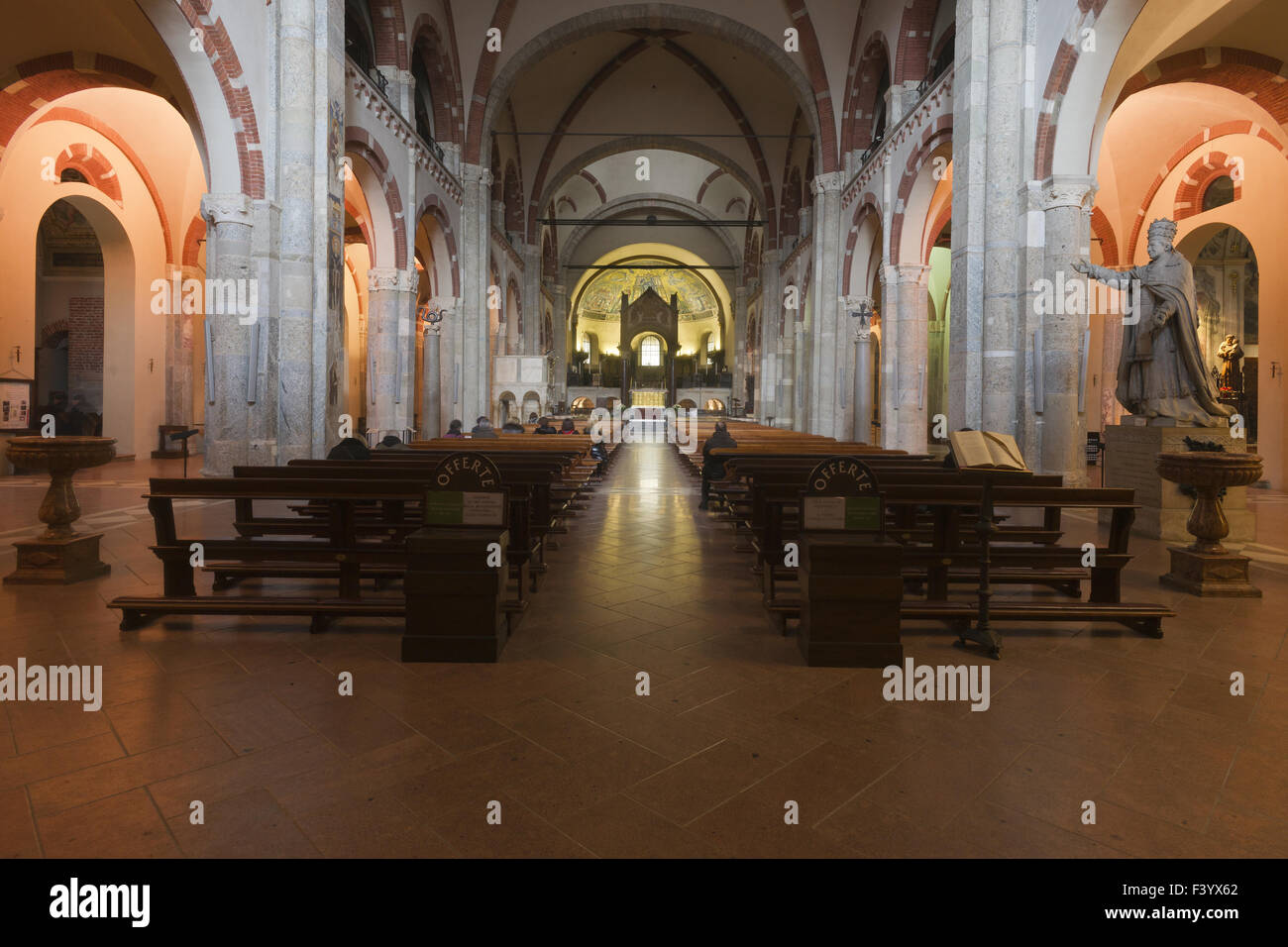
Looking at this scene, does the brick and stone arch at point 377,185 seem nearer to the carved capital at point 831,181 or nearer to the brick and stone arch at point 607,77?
the brick and stone arch at point 607,77

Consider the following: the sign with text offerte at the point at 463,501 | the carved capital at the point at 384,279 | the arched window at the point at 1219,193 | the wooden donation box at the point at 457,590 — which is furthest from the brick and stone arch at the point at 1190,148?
the carved capital at the point at 384,279

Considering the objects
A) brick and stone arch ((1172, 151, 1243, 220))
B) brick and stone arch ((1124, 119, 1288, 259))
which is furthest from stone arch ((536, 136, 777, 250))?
brick and stone arch ((1172, 151, 1243, 220))

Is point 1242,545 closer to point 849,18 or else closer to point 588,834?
point 588,834

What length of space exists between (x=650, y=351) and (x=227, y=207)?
36.0 meters

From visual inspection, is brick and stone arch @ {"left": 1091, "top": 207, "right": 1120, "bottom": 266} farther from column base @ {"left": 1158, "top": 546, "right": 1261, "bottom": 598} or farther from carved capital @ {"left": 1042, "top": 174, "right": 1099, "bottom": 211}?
column base @ {"left": 1158, "top": 546, "right": 1261, "bottom": 598}

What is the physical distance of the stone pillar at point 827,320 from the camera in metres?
15.1

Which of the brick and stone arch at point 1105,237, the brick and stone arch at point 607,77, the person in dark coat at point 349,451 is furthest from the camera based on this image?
the brick and stone arch at point 607,77

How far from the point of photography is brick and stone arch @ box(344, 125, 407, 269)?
10.6 metres

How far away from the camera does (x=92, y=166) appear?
11742 mm

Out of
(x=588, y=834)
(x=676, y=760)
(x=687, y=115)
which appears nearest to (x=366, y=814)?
(x=588, y=834)

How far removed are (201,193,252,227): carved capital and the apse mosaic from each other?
3236 centimetres

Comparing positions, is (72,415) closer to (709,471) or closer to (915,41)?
(709,471)

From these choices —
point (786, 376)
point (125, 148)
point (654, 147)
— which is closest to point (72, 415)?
point (125, 148)

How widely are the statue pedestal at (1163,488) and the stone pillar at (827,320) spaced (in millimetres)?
8281
